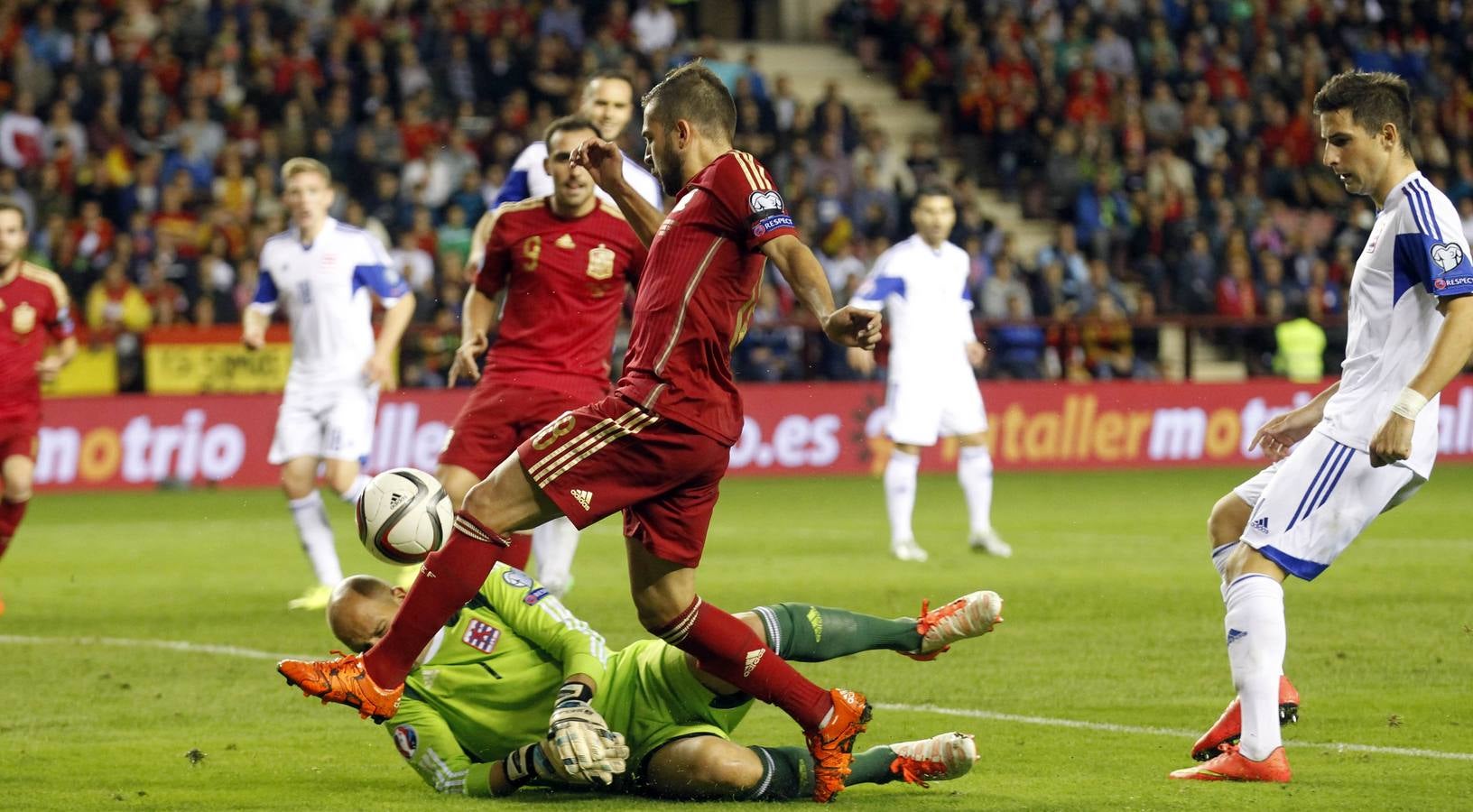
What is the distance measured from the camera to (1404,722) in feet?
23.2

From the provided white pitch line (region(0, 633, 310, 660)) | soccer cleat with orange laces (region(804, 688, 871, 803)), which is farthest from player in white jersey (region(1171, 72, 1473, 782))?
white pitch line (region(0, 633, 310, 660))

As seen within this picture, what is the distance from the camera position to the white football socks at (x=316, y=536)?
1107 centimetres

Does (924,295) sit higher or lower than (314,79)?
lower

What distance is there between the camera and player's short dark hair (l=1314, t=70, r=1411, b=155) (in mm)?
5961

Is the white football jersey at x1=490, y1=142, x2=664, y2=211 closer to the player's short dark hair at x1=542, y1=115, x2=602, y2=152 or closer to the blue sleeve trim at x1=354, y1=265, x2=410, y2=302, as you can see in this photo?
the player's short dark hair at x1=542, y1=115, x2=602, y2=152

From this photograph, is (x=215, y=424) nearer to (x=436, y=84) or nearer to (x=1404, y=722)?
(x=436, y=84)

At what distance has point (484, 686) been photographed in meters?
6.00

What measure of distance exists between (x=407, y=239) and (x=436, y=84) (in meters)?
3.67

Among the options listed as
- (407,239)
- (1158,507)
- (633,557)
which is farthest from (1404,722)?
(407,239)

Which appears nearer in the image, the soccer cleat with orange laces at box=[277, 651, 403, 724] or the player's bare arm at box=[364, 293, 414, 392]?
the soccer cleat with orange laces at box=[277, 651, 403, 724]

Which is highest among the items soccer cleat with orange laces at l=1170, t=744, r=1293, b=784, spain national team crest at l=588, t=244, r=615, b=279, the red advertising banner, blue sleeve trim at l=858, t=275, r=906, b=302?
spain national team crest at l=588, t=244, r=615, b=279

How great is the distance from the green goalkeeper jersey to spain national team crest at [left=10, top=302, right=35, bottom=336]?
6155 millimetres

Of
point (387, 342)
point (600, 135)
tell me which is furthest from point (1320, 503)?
point (387, 342)

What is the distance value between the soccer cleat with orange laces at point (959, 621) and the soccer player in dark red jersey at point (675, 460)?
347mm
